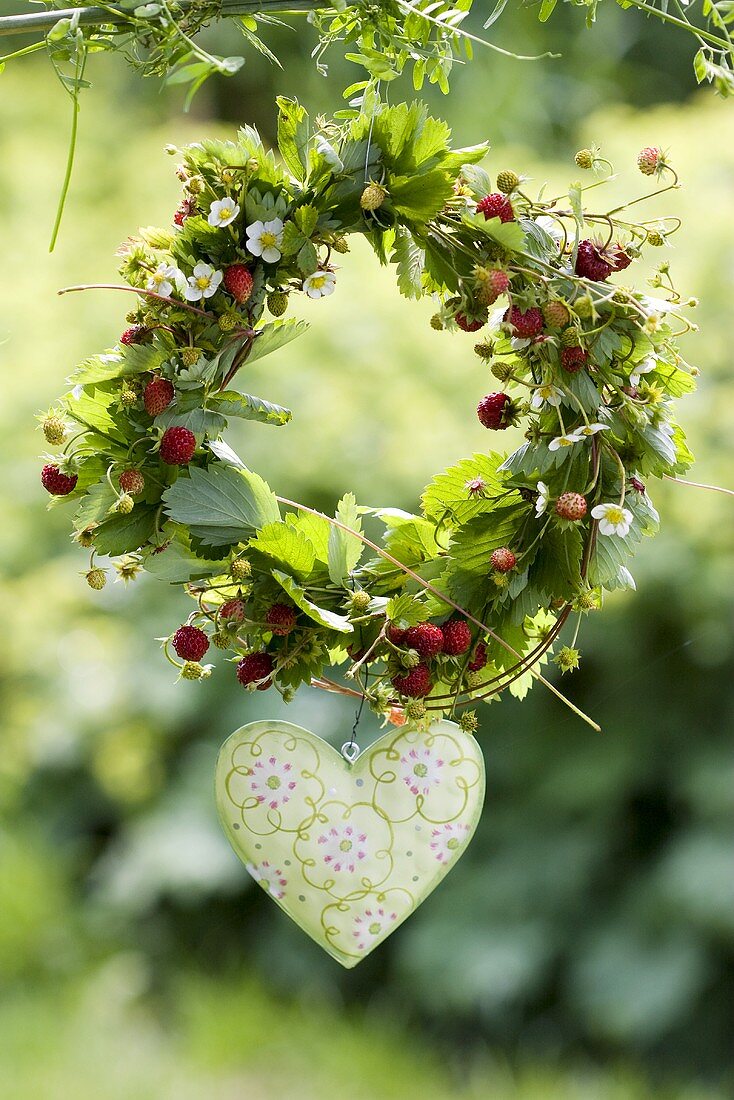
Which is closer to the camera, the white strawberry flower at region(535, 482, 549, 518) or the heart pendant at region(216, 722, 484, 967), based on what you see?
the white strawberry flower at region(535, 482, 549, 518)

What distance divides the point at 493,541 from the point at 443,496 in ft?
0.18

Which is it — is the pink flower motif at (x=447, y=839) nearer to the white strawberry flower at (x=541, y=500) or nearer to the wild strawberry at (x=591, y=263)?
the white strawberry flower at (x=541, y=500)

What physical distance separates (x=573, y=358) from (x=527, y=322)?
0.04m

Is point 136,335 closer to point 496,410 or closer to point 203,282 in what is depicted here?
point 203,282

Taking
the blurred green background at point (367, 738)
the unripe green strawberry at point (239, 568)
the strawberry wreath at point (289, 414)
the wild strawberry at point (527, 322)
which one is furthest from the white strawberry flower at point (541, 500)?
the blurred green background at point (367, 738)

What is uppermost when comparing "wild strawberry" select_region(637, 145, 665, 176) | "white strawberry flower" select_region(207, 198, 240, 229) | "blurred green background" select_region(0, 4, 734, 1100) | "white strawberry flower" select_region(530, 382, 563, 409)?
"white strawberry flower" select_region(207, 198, 240, 229)

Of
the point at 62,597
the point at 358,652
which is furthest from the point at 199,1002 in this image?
the point at 358,652

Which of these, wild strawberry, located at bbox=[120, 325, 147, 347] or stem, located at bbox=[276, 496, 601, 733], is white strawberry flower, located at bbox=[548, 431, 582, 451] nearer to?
stem, located at bbox=[276, 496, 601, 733]

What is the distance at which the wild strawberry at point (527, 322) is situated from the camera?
0.81m

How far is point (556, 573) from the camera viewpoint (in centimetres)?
85

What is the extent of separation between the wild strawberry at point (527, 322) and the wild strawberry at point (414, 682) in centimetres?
25

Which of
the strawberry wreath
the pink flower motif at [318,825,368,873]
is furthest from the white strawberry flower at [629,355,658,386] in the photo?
the pink flower motif at [318,825,368,873]

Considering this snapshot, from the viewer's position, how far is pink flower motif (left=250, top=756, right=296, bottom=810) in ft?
3.14

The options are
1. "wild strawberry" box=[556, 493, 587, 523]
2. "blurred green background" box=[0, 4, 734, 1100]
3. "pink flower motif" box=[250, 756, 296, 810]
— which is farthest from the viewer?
"blurred green background" box=[0, 4, 734, 1100]
